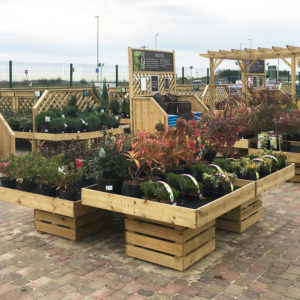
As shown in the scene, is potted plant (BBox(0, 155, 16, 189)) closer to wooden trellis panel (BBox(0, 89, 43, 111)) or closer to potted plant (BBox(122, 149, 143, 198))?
potted plant (BBox(122, 149, 143, 198))

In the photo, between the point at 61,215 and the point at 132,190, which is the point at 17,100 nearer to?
the point at 61,215

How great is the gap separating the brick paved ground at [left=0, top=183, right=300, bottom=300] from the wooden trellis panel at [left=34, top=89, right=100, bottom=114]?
581 cm

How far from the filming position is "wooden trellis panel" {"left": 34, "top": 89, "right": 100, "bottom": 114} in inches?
399

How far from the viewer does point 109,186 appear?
3.88 m

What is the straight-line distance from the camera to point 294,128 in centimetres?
719

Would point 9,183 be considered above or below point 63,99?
below

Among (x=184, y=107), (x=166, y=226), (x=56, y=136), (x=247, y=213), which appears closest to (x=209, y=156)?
(x=247, y=213)

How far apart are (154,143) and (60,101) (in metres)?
7.49

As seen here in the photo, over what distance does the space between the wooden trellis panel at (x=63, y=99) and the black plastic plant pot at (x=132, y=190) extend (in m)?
6.45

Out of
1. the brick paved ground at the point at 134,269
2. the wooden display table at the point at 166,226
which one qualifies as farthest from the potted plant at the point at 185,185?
the brick paved ground at the point at 134,269

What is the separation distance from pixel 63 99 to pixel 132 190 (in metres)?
7.81

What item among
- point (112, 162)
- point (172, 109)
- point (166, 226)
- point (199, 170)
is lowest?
point (166, 226)

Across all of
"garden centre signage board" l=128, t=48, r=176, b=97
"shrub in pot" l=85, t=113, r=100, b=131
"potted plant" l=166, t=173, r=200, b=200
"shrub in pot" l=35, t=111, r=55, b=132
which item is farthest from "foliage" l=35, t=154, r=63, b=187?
"garden centre signage board" l=128, t=48, r=176, b=97

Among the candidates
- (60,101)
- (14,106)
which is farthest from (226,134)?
(14,106)
